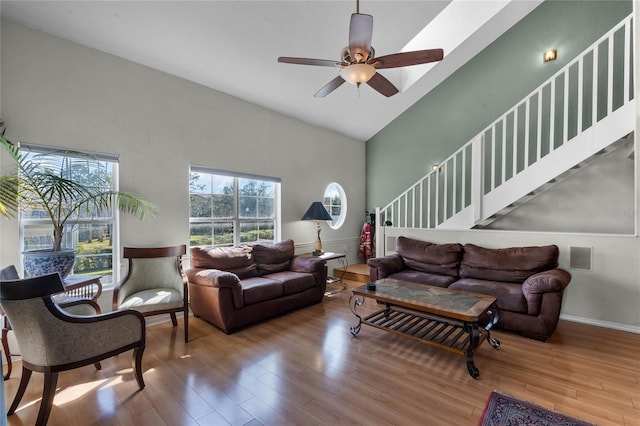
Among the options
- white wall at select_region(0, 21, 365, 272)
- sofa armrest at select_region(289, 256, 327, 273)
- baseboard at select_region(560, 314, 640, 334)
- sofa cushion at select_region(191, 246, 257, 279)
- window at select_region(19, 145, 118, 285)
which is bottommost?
baseboard at select_region(560, 314, 640, 334)

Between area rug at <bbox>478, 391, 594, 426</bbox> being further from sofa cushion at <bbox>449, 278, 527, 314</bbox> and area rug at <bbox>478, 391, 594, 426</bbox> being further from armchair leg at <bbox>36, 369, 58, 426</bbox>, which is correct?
armchair leg at <bbox>36, 369, 58, 426</bbox>

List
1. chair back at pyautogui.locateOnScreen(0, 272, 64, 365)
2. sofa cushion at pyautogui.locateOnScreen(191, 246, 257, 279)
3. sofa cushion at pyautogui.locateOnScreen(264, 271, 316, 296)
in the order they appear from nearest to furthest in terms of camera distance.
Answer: chair back at pyautogui.locateOnScreen(0, 272, 64, 365)
sofa cushion at pyautogui.locateOnScreen(191, 246, 257, 279)
sofa cushion at pyautogui.locateOnScreen(264, 271, 316, 296)

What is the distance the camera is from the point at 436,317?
3131mm

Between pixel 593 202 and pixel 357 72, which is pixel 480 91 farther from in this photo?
pixel 357 72

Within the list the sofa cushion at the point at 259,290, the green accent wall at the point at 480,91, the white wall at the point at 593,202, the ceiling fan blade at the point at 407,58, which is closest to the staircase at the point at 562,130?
the green accent wall at the point at 480,91

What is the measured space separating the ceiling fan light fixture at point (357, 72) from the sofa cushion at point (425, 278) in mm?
2604

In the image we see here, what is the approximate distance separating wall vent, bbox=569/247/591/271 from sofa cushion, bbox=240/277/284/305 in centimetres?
348

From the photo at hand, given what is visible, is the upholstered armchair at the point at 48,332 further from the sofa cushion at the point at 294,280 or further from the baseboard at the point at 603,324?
the baseboard at the point at 603,324

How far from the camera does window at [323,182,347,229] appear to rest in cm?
605

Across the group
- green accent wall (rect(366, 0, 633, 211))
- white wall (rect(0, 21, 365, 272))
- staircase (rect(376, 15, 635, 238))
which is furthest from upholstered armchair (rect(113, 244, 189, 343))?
green accent wall (rect(366, 0, 633, 211))

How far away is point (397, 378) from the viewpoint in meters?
2.27

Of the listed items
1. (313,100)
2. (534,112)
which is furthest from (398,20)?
(534,112)

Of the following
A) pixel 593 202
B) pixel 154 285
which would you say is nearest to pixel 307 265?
pixel 154 285

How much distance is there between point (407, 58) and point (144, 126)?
2.97m
